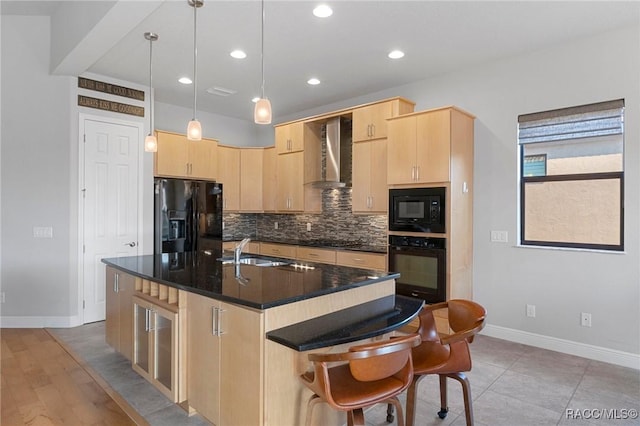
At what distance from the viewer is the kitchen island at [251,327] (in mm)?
1824

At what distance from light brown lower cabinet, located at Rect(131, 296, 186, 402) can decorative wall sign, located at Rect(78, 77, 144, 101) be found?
2959 mm

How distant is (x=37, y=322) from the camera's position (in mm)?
4203

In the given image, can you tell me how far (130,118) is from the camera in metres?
4.71

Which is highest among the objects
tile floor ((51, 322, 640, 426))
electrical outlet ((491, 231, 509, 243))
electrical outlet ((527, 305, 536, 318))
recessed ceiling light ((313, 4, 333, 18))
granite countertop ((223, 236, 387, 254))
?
recessed ceiling light ((313, 4, 333, 18))

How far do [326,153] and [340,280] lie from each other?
321 centimetres

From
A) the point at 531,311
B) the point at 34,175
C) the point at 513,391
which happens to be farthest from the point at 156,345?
the point at 531,311

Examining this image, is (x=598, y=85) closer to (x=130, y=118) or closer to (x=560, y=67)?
(x=560, y=67)

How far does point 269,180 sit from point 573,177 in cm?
413

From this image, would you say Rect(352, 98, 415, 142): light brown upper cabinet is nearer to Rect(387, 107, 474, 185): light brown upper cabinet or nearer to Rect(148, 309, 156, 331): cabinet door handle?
Rect(387, 107, 474, 185): light brown upper cabinet

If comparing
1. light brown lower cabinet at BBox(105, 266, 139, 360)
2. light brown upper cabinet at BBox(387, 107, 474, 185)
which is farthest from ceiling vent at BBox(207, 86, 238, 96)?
light brown lower cabinet at BBox(105, 266, 139, 360)

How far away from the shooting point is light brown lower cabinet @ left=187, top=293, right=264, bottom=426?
1834mm

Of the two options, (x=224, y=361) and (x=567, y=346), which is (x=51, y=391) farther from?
(x=567, y=346)

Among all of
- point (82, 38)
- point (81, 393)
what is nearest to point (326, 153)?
point (82, 38)

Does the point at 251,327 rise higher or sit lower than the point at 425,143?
lower
